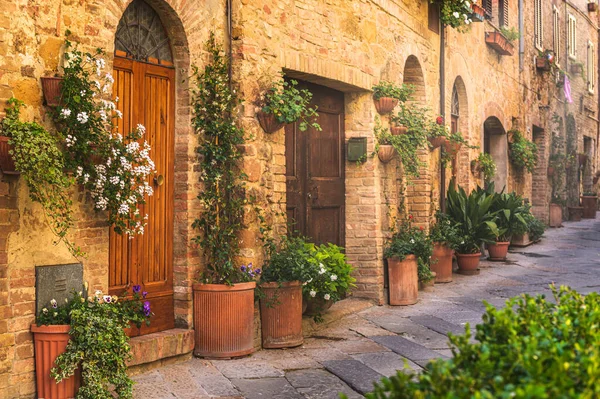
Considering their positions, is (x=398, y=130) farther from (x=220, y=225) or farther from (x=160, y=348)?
(x=160, y=348)

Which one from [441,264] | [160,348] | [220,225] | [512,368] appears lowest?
[160,348]

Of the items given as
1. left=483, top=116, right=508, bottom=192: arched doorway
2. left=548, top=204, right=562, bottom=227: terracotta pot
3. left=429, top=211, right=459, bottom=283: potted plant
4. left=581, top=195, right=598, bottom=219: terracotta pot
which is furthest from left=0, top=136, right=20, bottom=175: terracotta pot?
left=581, top=195, right=598, bottom=219: terracotta pot

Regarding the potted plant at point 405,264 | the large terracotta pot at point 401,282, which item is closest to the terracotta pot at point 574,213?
the potted plant at point 405,264

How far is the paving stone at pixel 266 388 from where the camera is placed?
4844 millimetres

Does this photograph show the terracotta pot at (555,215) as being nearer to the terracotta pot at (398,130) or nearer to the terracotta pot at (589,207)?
the terracotta pot at (589,207)

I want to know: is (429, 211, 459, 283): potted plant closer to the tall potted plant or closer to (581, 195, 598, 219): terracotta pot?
the tall potted plant

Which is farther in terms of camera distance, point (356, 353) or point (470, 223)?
point (470, 223)

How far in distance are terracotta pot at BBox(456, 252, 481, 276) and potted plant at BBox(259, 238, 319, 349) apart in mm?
4893

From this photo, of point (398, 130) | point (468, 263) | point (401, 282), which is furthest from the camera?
point (468, 263)

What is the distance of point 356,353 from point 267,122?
81.4 inches

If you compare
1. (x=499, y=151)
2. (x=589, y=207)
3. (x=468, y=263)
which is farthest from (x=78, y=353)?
(x=589, y=207)

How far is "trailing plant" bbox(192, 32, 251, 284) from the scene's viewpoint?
19.3 ft

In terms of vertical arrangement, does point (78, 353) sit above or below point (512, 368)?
below

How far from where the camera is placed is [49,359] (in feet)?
14.3
